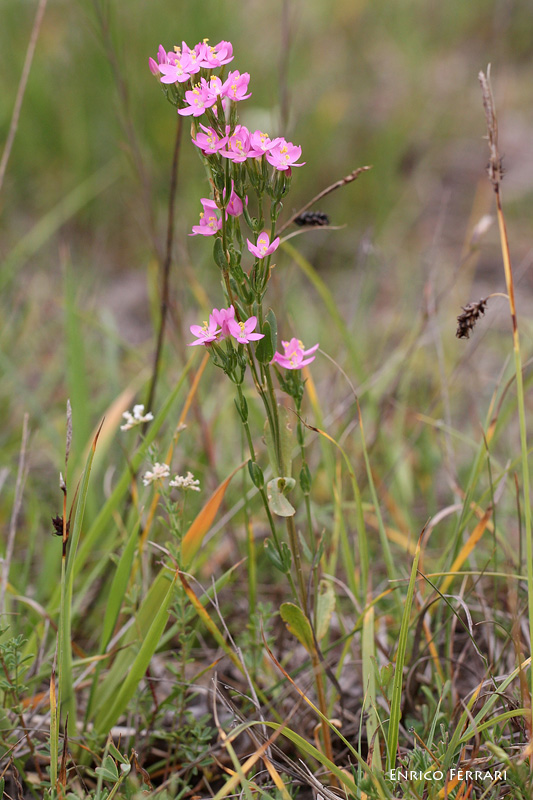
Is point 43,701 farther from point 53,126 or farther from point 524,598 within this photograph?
point 53,126

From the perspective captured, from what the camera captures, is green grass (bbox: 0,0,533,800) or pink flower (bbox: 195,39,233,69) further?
green grass (bbox: 0,0,533,800)

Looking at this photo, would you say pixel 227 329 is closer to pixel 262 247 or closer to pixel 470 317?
pixel 262 247

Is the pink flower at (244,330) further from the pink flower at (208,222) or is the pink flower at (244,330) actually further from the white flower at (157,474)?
the white flower at (157,474)

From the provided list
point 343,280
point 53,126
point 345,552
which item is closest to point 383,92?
point 343,280

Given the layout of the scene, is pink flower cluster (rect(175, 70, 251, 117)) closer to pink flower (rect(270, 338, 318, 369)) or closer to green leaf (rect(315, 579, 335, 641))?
pink flower (rect(270, 338, 318, 369))

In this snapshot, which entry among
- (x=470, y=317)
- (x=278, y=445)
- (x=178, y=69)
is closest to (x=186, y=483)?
(x=278, y=445)

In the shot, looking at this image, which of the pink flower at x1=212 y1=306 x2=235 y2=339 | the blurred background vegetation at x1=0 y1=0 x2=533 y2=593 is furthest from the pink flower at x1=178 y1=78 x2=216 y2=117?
the blurred background vegetation at x1=0 y1=0 x2=533 y2=593
